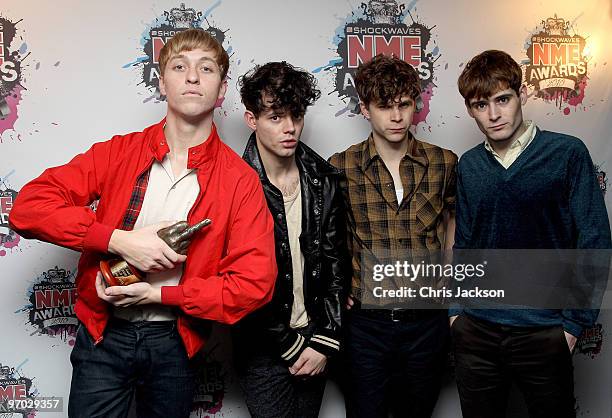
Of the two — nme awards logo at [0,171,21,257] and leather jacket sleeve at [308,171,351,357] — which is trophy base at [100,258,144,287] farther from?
nme awards logo at [0,171,21,257]

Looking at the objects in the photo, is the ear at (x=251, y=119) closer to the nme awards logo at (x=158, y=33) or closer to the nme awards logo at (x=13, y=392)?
the nme awards logo at (x=158, y=33)

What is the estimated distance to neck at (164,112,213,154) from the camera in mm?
1550

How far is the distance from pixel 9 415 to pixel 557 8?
7.75 feet

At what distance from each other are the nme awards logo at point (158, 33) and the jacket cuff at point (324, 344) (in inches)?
37.2

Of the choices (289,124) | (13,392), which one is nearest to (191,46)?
(289,124)

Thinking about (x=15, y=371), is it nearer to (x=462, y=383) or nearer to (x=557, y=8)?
(x=462, y=383)

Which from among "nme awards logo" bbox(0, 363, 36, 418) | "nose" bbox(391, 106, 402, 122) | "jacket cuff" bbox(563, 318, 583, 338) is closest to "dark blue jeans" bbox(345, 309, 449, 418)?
"jacket cuff" bbox(563, 318, 583, 338)

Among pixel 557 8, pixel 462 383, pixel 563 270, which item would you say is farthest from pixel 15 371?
pixel 557 8

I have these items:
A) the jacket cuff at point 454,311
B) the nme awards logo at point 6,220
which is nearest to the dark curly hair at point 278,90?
the jacket cuff at point 454,311

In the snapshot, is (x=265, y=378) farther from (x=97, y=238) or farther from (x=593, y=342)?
(x=593, y=342)

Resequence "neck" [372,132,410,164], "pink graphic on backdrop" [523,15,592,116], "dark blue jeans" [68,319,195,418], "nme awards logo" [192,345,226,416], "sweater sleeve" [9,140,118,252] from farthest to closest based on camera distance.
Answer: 1. "pink graphic on backdrop" [523,15,592,116]
2. "nme awards logo" [192,345,226,416]
3. "neck" [372,132,410,164]
4. "dark blue jeans" [68,319,195,418]
5. "sweater sleeve" [9,140,118,252]

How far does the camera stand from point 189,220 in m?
1.46

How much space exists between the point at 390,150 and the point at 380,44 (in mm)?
516

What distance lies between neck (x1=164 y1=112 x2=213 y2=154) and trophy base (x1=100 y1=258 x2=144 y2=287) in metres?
0.32
